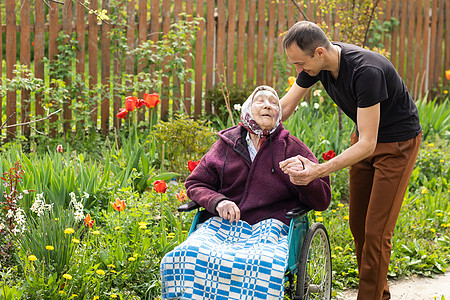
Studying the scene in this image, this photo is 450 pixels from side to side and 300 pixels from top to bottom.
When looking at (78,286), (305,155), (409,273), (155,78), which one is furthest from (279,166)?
(155,78)

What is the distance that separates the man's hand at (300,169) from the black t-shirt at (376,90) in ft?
1.23

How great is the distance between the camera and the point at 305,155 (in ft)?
10.2

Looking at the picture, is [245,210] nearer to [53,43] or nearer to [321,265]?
[321,265]

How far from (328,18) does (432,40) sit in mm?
2048

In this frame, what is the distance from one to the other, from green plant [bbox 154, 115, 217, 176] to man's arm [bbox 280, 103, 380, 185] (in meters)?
2.13

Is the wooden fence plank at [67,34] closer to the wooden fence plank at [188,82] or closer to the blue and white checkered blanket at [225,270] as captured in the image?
the wooden fence plank at [188,82]

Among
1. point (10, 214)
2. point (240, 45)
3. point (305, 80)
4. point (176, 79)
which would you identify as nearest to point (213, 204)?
point (305, 80)

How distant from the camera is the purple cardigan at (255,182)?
299cm

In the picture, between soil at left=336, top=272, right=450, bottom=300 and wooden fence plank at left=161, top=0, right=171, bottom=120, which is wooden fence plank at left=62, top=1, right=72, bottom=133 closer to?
wooden fence plank at left=161, top=0, right=171, bottom=120

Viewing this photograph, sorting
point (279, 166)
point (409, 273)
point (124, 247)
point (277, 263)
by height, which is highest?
point (279, 166)

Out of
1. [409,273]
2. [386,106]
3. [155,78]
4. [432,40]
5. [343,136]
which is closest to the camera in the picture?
[386,106]

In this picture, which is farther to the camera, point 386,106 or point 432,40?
point 432,40

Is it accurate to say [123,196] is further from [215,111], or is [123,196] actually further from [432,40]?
[432,40]

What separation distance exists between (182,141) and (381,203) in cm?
231
